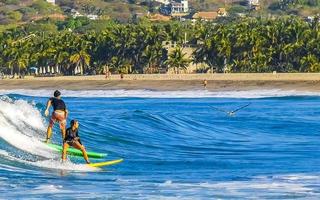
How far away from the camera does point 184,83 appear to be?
7469cm

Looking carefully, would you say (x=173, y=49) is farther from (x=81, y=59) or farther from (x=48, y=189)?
(x=48, y=189)

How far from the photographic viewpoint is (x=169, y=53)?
95.2m

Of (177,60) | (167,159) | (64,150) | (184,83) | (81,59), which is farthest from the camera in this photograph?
(81,59)

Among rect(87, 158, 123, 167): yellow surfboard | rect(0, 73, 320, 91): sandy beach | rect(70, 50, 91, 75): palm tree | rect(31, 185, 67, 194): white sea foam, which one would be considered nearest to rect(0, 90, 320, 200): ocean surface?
rect(31, 185, 67, 194): white sea foam

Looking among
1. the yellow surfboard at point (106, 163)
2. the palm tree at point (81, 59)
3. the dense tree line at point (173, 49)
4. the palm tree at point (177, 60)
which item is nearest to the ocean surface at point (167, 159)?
the yellow surfboard at point (106, 163)

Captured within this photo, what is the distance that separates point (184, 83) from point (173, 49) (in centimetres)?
2131

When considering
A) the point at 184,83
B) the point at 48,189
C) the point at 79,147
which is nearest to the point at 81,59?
the point at 184,83

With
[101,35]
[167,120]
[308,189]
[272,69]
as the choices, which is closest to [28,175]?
[308,189]

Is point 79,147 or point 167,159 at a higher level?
point 79,147

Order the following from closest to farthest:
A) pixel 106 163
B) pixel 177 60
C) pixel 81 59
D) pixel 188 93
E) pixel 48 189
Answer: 1. pixel 48 189
2. pixel 106 163
3. pixel 188 93
4. pixel 177 60
5. pixel 81 59

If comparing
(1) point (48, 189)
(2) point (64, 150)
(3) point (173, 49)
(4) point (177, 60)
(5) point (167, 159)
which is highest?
(2) point (64, 150)

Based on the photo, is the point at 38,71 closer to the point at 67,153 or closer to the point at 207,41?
the point at 207,41

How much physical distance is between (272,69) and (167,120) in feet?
188

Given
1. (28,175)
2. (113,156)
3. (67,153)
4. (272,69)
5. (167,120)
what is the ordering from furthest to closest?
(272,69)
(167,120)
(113,156)
(67,153)
(28,175)
